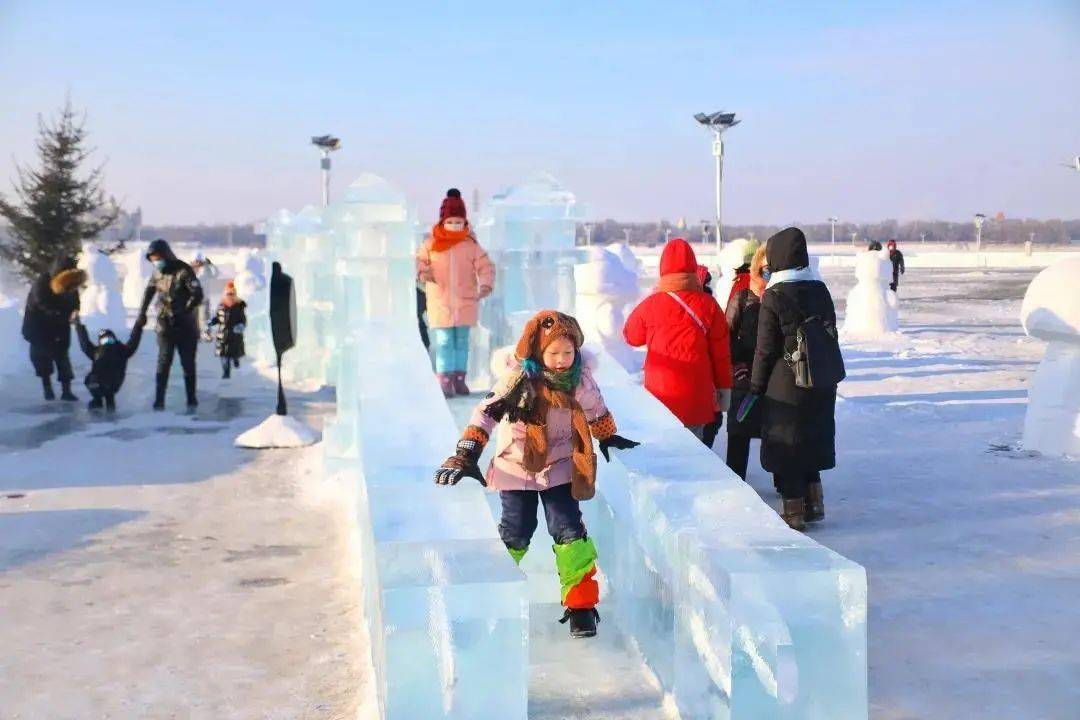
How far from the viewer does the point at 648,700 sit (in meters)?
3.90

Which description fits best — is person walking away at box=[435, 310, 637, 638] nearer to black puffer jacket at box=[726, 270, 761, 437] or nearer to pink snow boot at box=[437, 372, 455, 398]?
black puffer jacket at box=[726, 270, 761, 437]

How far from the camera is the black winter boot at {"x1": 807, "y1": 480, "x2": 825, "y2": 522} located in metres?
6.37

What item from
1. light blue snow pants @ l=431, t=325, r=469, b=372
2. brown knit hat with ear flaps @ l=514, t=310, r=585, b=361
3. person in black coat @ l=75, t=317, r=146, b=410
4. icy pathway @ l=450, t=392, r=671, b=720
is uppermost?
brown knit hat with ear flaps @ l=514, t=310, r=585, b=361

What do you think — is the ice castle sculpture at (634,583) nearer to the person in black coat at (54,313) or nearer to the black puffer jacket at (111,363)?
the black puffer jacket at (111,363)

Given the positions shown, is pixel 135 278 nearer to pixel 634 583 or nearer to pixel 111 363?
pixel 111 363

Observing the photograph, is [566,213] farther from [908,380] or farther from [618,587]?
[908,380]

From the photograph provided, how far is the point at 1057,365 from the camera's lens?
821 centimetres

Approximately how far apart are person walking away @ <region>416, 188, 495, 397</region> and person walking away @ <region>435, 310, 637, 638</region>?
131 inches

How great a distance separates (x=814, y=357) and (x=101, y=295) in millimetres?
18302

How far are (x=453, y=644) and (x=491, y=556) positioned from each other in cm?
35

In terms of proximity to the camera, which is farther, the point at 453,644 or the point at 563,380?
the point at 563,380

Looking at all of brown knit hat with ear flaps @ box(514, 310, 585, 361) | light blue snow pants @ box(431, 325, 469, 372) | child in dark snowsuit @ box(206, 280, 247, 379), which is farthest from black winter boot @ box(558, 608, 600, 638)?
child in dark snowsuit @ box(206, 280, 247, 379)

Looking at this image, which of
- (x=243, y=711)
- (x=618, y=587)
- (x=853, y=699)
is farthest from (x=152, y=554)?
(x=853, y=699)

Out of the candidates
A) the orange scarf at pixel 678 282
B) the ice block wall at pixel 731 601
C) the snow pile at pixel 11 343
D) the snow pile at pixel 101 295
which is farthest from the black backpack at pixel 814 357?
the snow pile at pixel 101 295
